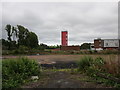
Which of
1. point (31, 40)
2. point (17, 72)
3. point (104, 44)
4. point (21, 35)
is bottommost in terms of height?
point (17, 72)

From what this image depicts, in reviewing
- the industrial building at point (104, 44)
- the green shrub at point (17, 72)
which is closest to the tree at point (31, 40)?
the industrial building at point (104, 44)

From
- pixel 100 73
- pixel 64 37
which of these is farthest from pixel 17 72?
pixel 64 37

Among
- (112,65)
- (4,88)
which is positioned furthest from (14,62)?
(112,65)

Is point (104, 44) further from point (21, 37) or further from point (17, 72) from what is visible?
point (17, 72)

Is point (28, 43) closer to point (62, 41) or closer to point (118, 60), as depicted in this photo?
point (62, 41)

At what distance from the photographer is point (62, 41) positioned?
31328 mm

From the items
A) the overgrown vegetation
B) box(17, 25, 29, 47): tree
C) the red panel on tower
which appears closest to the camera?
the overgrown vegetation

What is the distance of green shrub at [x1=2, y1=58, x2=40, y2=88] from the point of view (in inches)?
163

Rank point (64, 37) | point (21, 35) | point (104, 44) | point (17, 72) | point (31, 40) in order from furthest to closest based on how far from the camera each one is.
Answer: point (104, 44), point (31, 40), point (21, 35), point (64, 37), point (17, 72)

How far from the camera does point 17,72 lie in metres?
5.01

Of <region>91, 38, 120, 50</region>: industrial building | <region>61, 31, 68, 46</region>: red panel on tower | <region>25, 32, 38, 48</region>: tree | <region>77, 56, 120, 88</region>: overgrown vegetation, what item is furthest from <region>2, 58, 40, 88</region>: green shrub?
<region>91, 38, 120, 50</region>: industrial building

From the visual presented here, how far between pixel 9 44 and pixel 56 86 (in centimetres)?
3080

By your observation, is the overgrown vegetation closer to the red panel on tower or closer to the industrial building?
the red panel on tower

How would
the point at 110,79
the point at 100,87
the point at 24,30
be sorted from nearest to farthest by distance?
the point at 100,87 → the point at 110,79 → the point at 24,30
